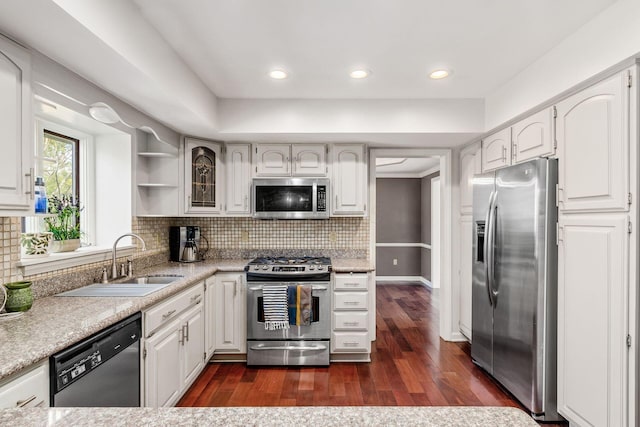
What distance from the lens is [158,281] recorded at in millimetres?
2600

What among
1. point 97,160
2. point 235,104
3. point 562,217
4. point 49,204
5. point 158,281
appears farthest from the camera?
point 235,104

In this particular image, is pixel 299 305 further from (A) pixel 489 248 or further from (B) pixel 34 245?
(B) pixel 34 245

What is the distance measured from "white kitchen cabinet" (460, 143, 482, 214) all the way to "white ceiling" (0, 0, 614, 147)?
20cm

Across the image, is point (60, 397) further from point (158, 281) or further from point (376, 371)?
point (376, 371)

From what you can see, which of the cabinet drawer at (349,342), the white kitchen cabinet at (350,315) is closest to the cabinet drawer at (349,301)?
the white kitchen cabinet at (350,315)

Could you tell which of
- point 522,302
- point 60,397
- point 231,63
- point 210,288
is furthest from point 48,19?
point 522,302

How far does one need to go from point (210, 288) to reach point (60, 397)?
1.72 m

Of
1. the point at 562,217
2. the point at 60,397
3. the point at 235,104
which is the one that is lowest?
the point at 60,397

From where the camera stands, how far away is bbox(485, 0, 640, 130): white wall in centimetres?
168

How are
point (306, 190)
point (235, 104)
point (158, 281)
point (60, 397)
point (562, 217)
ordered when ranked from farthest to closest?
point (306, 190)
point (235, 104)
point (158, 281)
point (562, 217)
point (60, 397)

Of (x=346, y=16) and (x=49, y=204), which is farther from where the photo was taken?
(x=49, y=204)

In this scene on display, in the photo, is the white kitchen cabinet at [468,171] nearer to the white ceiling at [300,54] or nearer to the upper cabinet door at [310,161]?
the white ceiling at [300,54]

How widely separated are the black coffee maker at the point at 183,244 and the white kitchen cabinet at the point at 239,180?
0.45 meters

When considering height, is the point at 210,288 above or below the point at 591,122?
below
